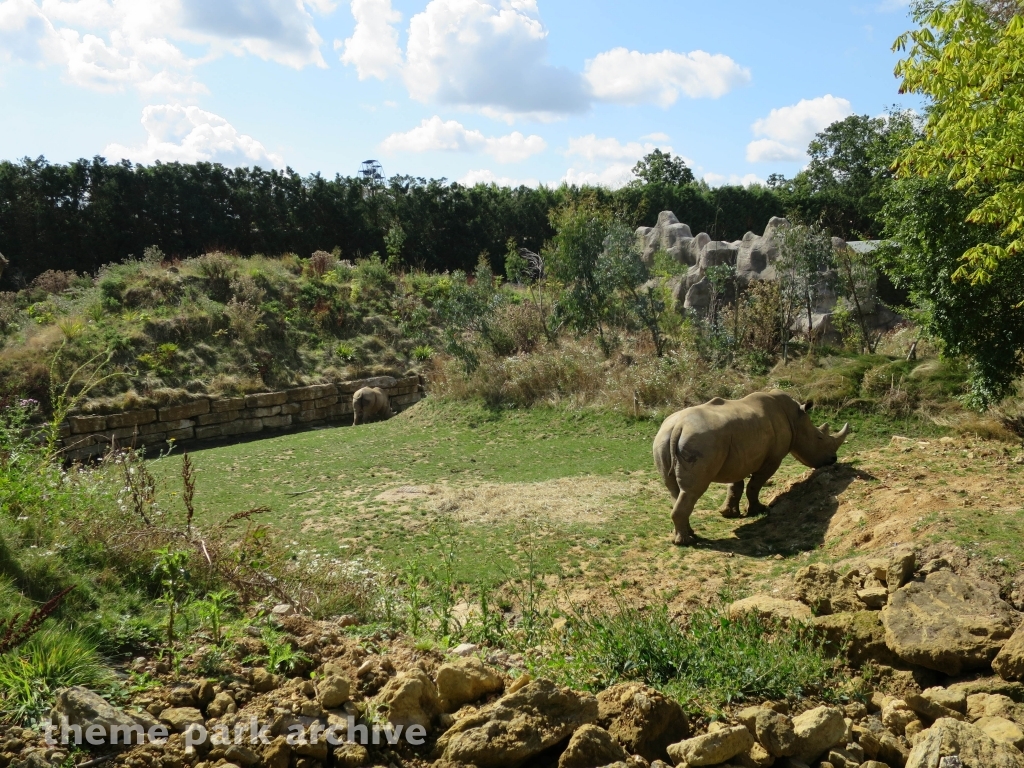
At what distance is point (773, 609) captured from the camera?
19.4ft

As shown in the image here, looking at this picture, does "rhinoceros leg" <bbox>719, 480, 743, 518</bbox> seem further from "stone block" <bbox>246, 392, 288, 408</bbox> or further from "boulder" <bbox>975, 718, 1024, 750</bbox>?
"stone block" <bbox>246, 392, 288, 408</bbox>

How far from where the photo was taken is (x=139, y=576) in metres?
5.83

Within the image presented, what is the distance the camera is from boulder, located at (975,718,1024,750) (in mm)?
4164

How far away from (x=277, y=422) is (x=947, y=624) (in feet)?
64.6

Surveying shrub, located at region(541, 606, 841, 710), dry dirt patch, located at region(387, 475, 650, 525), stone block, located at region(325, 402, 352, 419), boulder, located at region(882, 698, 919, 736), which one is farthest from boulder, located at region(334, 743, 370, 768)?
stone block, located at region(325, 402, 352, 419)

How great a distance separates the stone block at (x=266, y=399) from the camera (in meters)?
21.7

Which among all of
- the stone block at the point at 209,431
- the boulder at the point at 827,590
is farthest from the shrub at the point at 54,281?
the boulder at the point at 827,590

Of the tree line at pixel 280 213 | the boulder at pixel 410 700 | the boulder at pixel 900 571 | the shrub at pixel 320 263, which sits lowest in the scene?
the boulder at pixel 900 571

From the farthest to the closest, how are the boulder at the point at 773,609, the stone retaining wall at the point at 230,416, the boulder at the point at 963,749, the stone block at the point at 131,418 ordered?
1. the stone block at the point at 131,418
2. the stone retaining wall at the point at 230,416
3. the boulder at the point at 773,609
4. the boulder at the point at 963,749

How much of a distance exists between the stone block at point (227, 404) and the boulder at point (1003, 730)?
784 inches

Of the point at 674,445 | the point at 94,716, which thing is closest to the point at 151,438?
the point at 674,445

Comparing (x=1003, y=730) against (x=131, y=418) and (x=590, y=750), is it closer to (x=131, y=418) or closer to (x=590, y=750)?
(x=590, y=750)

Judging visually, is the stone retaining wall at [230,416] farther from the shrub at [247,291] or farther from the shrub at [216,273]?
the shrub at [216,273]

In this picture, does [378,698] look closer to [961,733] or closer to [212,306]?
[961,733]
